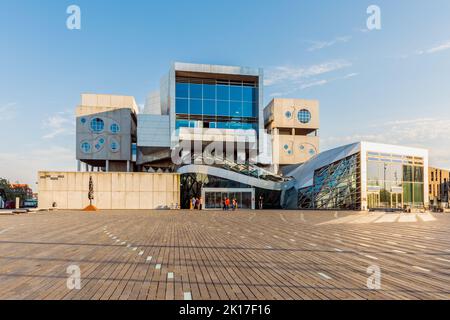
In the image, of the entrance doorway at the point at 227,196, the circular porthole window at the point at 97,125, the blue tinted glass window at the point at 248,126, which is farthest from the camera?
the circular porthole window at the point at 97,125

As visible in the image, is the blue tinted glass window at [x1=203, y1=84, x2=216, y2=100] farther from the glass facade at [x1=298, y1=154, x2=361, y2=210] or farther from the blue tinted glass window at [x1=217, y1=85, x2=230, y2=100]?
the glass facade at [x1=298, y1=154, x2=361, y2=210]

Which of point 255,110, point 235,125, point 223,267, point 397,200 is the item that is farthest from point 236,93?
point 223,267

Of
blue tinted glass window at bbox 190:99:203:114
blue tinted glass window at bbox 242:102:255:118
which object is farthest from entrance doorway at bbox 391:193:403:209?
blue tinted glass window at bbox 190:99:203:114

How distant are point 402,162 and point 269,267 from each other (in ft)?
129

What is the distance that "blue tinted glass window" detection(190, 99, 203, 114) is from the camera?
60062 mm

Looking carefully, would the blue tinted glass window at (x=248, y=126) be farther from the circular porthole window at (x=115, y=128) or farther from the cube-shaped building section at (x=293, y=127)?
the circular porthole window at (x=115, y=128)

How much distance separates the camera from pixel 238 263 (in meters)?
8.72

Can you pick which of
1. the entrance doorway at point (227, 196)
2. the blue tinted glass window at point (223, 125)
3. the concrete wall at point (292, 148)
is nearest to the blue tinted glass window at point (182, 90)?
the blue tinted glass window at point (223, 125)

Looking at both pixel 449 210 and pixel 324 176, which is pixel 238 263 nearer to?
pixel 324 176

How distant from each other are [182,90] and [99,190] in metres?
26.7

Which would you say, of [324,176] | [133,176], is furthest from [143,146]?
[324,176]

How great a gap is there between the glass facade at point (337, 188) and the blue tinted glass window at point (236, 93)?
2289 cm

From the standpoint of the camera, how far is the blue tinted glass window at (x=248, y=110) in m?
62.2

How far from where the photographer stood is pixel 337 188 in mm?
41000
